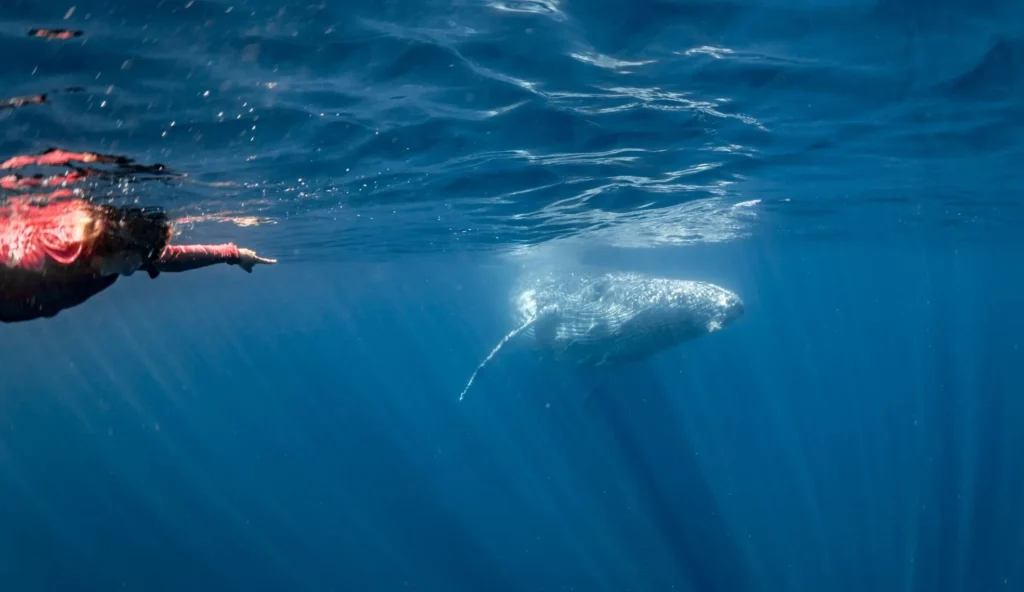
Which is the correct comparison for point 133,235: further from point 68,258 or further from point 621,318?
point 621,318

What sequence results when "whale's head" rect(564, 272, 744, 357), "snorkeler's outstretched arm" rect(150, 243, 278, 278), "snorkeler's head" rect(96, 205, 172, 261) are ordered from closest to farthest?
"snorkeler's head" rect(96, 205, 172, 261) < "snorkeler's outstretched arm" rect(150, 243, 278, 278) < "whale's head" rect(564, 272, 744, 357)

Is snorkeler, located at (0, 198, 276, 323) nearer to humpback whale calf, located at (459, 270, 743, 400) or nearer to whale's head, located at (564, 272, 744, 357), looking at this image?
humpback whale calf, located at (459, 270, 743, 400)

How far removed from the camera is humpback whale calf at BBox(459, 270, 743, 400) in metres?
20.2

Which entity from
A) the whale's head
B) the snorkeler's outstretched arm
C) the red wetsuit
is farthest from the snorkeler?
the whale's head

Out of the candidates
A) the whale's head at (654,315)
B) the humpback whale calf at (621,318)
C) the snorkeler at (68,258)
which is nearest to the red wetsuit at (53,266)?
the snorkeler at (68,258)

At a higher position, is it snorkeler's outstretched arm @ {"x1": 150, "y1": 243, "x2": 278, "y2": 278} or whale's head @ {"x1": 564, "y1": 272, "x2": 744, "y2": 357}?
snorkeler's outstretched arm @ {"x1": 150, "y1": 243, "x2": 278, "y2": 278}

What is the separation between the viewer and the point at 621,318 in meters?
20.5

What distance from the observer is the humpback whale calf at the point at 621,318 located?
66.4 ft

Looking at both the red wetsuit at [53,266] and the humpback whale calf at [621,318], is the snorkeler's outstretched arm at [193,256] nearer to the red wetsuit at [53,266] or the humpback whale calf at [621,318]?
the red wetsuit at [53,266]

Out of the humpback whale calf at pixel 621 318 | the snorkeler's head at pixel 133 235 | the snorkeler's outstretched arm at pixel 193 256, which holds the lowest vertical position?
the humpback whale calf at pixel 621 318

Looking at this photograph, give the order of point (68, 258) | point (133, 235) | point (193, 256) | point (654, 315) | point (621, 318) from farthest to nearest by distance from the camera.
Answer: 1. point (621, 318)
2. point (654, 315)
3. point (193, 256)
4. point (68, 258)
5. point (133, 235)

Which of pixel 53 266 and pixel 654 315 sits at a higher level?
pixel 53 266

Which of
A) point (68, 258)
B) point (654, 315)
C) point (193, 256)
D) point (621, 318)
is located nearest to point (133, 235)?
point (68, 258)

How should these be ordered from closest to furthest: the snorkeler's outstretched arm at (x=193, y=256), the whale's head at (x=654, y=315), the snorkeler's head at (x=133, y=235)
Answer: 1. the snorkeler's head at (x=133, y=235)
2. the snorkeler's outstretched arm at (x=193, y=256)
3. the whale's head at (x=654, y=315)
